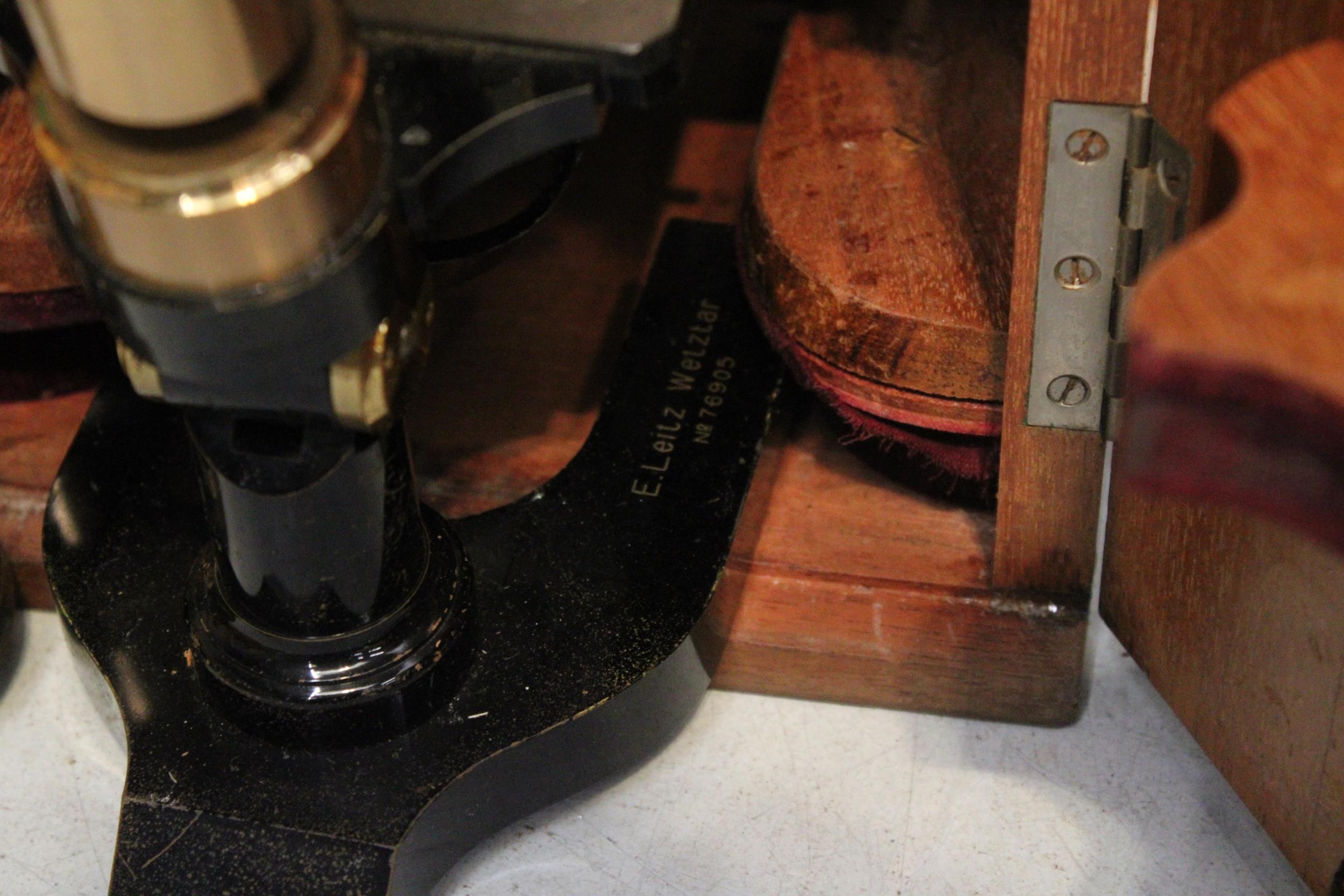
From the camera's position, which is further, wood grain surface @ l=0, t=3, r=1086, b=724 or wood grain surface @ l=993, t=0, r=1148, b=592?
wood grain surface @ l=0, t=3, r=1086, b=724

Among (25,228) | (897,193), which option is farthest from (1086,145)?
(25,228)

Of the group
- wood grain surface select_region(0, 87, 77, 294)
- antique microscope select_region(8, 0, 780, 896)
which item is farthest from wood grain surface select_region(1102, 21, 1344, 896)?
wood grain surface select_region(0, 87, 77, 294)

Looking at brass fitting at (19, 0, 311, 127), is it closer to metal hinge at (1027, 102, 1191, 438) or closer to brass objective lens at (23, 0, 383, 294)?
brass objective lens at (23, 0, 383, 294)

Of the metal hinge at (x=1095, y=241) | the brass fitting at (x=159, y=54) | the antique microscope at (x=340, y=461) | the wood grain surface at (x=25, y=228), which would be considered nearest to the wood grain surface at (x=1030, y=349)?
the metal hinge at (x=1095, y=241)

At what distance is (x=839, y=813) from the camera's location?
1.98 ft

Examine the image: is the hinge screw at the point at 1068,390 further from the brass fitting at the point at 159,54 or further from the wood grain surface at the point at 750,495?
the brass fitting at the point at 159,54

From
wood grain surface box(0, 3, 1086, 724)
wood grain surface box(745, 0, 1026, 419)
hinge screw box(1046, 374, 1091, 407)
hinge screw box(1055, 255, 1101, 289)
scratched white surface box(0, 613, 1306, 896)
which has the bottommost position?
scratched white surface box(0, 613, 1306, 896)

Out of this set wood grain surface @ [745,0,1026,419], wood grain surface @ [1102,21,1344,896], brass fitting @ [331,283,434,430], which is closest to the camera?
wood grain surface @ [1102,21,1344,896]

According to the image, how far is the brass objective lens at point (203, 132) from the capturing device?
0.35 meters

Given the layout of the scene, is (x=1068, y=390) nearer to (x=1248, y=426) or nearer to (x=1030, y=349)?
(x=1030, y=349)

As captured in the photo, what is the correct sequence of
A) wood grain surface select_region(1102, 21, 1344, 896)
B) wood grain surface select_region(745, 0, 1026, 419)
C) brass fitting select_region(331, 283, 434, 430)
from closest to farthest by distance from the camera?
wood grain surface select_region(1102, 21, 1344, 896) < brass fitting select_region(331, 283, 434, 430) < wood grain surface select_region(745, 0, 1026, 419)

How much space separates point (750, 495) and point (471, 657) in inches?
5.6

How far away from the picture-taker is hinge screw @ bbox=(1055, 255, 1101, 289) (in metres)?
0.49

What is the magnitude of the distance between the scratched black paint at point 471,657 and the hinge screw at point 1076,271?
172 mm
